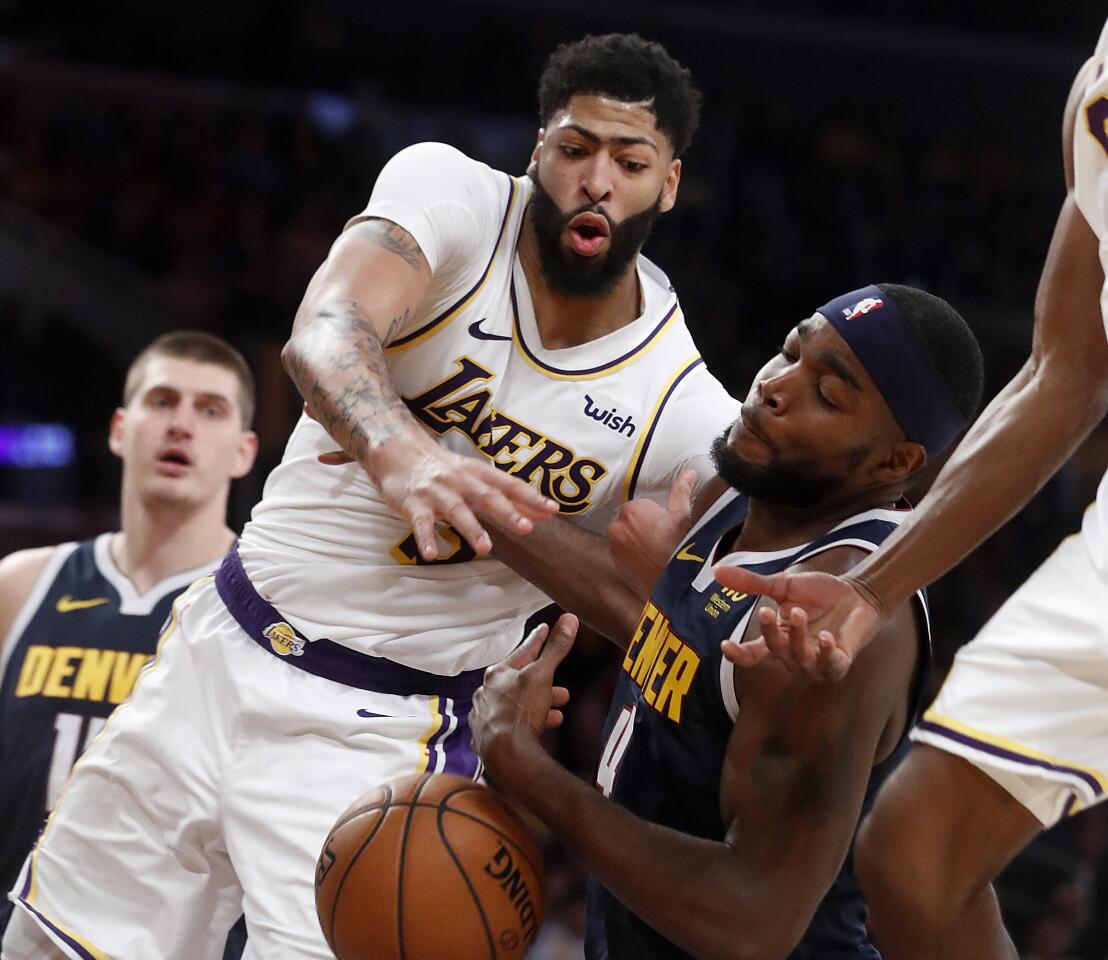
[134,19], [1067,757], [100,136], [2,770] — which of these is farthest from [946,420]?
[134,19]

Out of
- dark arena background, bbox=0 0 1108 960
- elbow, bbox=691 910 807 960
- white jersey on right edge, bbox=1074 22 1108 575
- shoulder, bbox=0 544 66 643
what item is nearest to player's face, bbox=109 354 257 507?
shoulder, bbox=0 544 66 643

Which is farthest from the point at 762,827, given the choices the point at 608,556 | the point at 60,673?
the point at 60,673

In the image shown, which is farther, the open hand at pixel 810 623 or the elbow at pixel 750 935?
the elbow at pixel 750 935

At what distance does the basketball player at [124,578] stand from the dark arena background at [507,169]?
3.65m

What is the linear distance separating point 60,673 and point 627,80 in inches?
100

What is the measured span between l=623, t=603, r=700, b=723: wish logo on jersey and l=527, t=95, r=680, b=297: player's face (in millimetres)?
882

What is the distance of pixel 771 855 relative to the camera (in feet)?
8.73

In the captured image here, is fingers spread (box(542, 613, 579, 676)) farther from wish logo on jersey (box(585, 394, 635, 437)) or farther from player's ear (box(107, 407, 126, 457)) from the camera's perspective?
player's ear (box(107, 407, 126, 457))

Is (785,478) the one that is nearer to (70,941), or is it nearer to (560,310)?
(560,310)

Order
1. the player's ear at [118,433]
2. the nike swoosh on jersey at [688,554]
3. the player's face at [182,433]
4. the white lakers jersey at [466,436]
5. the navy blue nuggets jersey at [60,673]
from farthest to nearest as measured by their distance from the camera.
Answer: the player's ear at [118,433]
the player's face at [182,433]
the navy blue nuggets jersey at [60,673]
the white lakers jersey at [466,436]
the nike swoosh on jersey at [688,554]

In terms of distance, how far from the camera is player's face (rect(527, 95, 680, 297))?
3553 mm

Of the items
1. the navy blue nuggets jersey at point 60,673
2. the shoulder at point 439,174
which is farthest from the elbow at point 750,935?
the navy blue nuggets jersey at point 60,673

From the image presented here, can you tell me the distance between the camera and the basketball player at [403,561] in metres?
3.41

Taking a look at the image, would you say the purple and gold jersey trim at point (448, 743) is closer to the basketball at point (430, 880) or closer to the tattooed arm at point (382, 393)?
the basketball at point (430, 880)
